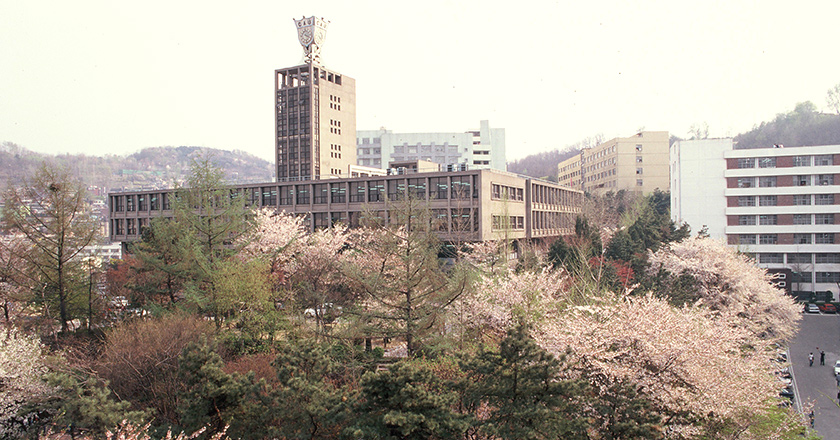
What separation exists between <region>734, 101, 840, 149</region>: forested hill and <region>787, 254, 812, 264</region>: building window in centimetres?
3244

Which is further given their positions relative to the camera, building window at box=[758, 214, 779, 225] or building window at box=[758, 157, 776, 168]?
building window at box=[758, 214, 779, 225]

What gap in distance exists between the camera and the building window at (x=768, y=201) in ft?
182

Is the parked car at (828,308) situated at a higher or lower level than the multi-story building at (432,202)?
lower

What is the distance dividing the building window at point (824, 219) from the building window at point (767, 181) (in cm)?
557

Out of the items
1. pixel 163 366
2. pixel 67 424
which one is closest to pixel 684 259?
pixel 163 366

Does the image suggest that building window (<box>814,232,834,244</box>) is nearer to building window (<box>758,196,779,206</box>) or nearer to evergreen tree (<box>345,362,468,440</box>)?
building window (<box>758,196,779,206</box>)

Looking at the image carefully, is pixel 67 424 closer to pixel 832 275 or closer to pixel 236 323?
pixel 236 323

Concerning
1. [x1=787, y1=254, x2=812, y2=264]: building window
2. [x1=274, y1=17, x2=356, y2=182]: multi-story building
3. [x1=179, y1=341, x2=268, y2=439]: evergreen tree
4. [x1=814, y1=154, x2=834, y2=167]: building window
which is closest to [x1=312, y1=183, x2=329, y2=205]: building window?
[x1=274, y1=17, x2=356, y2=182]: multi-story building

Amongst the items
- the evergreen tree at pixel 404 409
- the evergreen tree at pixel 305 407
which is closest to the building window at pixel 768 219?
the evergreen tree at pixel 404 409

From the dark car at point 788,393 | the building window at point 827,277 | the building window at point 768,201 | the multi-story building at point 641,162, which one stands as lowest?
the dark car at point 788,393

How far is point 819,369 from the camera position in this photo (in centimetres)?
3419

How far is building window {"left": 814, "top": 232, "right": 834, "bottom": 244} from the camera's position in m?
54.5

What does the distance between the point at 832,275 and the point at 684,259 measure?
30012mm

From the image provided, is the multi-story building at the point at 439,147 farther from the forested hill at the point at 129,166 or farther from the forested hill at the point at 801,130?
the forested hill at the point at 801,130
